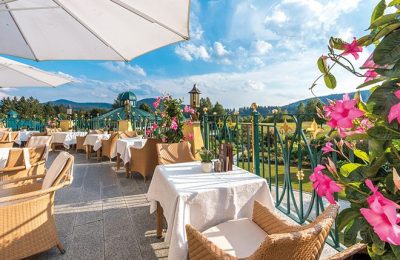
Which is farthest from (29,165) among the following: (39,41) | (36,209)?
(39,41)

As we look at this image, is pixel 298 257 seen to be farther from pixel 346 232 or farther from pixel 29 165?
pixel 29 165

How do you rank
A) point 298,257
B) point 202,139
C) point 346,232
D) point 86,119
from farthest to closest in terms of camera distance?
1. point 86,119
2. point 202,139
3. point 298,257
4. point 346,232

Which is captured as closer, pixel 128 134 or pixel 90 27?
pixel 90 27

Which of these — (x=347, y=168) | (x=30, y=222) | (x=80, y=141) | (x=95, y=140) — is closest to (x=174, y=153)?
(x=30, y=222)

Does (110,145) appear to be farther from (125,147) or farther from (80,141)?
(80,141)

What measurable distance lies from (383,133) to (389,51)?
0.18 meters

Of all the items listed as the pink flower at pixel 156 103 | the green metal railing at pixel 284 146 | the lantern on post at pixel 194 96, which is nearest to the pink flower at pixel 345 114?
the green metal railing at pixel 284 146

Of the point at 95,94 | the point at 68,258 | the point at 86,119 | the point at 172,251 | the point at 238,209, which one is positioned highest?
the point at 95,94

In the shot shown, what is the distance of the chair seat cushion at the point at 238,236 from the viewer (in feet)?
5.00

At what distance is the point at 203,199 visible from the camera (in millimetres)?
1878

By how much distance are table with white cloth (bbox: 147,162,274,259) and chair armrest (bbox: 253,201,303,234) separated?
0.21m

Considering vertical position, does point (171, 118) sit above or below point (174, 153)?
above

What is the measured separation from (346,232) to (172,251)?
1.29 m

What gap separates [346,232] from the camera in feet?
2.25
